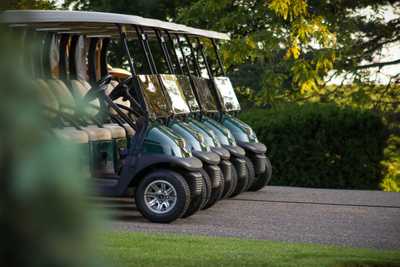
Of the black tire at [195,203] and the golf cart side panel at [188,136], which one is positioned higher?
the golf cart side panel at [188,136]

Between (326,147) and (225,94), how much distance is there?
410 cm

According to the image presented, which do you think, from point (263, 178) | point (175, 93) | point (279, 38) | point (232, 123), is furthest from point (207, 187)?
point (279, 38)

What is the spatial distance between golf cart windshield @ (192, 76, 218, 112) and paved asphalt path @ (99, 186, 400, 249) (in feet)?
4.03

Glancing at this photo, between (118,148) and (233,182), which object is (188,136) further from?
(233,182)

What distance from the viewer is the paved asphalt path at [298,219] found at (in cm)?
966

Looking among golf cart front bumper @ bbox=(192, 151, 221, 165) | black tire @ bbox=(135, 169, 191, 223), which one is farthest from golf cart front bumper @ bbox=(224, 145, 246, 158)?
black tire @ bbox=(135, 169, 191, 223)

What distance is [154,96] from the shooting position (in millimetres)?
11281

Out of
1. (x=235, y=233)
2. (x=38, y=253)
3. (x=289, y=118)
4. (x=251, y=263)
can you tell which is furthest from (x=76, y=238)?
(x=289, y=118)

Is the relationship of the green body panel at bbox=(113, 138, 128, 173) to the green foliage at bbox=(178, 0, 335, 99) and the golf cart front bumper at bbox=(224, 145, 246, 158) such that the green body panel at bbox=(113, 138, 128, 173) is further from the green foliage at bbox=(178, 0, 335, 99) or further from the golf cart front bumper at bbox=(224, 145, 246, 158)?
the green foliage at bbox=(178, 0, 335, 99)

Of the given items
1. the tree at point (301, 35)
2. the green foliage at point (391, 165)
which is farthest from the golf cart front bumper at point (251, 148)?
the green foliage at point (391, 165)

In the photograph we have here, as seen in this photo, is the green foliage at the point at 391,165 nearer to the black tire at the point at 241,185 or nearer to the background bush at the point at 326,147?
the background bush at the point at 326,147

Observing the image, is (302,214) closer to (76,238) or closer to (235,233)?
(235,233)

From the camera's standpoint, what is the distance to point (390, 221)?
11.5 metres

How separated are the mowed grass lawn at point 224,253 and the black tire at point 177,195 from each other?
4.71 ft
